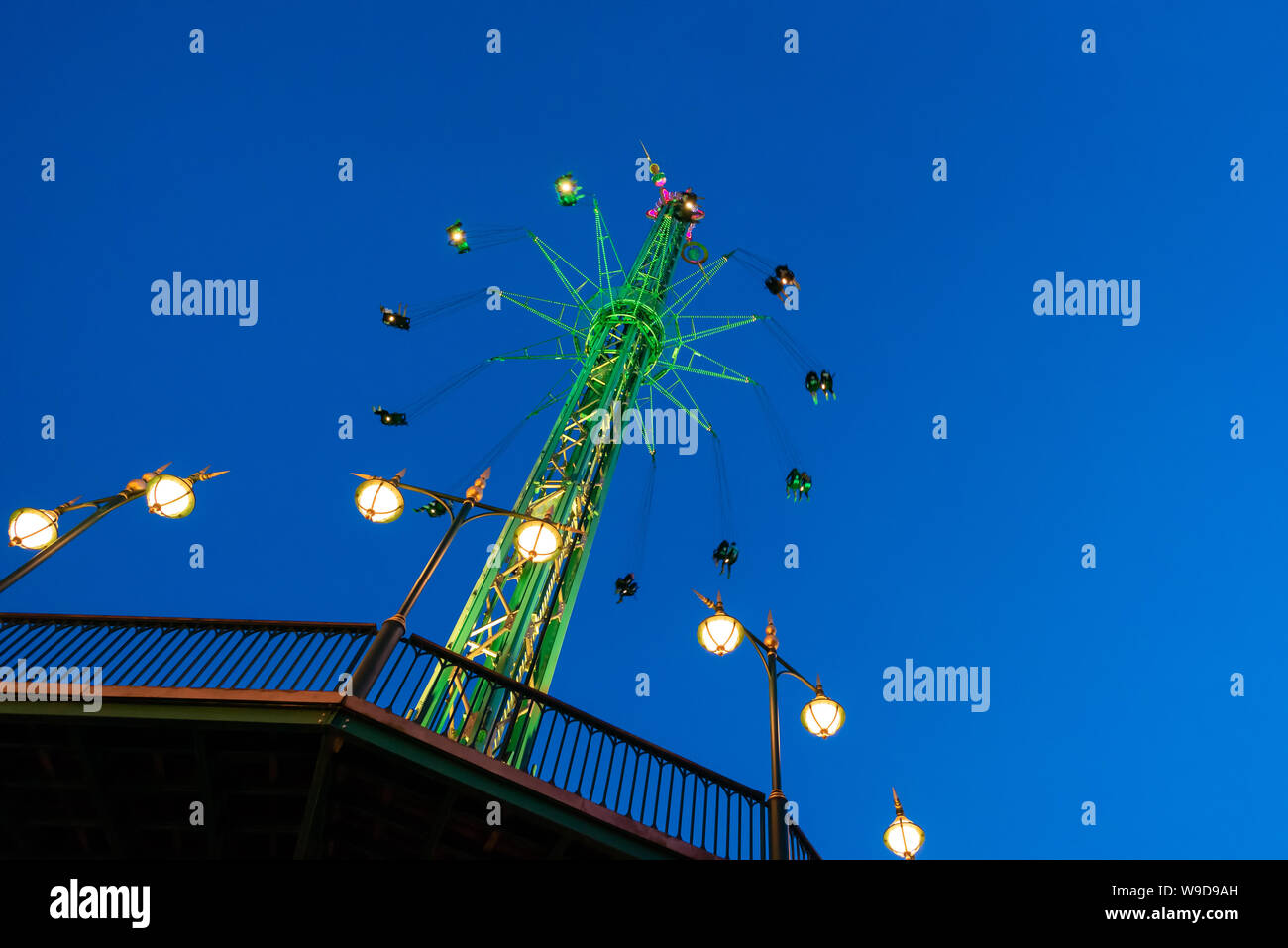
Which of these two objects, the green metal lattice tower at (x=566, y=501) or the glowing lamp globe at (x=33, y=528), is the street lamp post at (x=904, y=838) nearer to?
Result: the green metal lattice tower at (x=566, y=501)

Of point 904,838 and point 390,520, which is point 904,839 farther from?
point 390,520

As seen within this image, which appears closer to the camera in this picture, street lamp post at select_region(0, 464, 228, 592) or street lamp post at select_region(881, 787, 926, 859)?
street lamp post at select_region(0, 464, 228, 592)

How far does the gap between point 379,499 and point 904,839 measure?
10.1 metres

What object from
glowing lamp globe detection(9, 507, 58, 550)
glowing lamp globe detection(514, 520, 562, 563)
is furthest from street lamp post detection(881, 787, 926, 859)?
glowing lamp globe detection(9, 507, 58, 550)

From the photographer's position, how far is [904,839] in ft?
45.2

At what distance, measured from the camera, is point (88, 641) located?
11070mm

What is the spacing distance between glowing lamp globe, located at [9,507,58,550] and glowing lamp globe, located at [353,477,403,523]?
4318mm

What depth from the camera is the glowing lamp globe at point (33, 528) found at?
36.6ft

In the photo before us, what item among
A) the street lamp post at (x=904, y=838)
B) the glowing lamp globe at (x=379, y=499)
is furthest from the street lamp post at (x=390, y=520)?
the street lamp post at (x=904, y=838)

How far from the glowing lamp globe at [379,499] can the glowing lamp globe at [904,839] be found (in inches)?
372

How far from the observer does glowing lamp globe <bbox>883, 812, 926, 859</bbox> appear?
13.7 metres

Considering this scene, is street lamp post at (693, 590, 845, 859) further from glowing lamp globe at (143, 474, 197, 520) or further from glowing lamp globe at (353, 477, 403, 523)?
glowing lamp globe at (143, 474, 197, 520)
